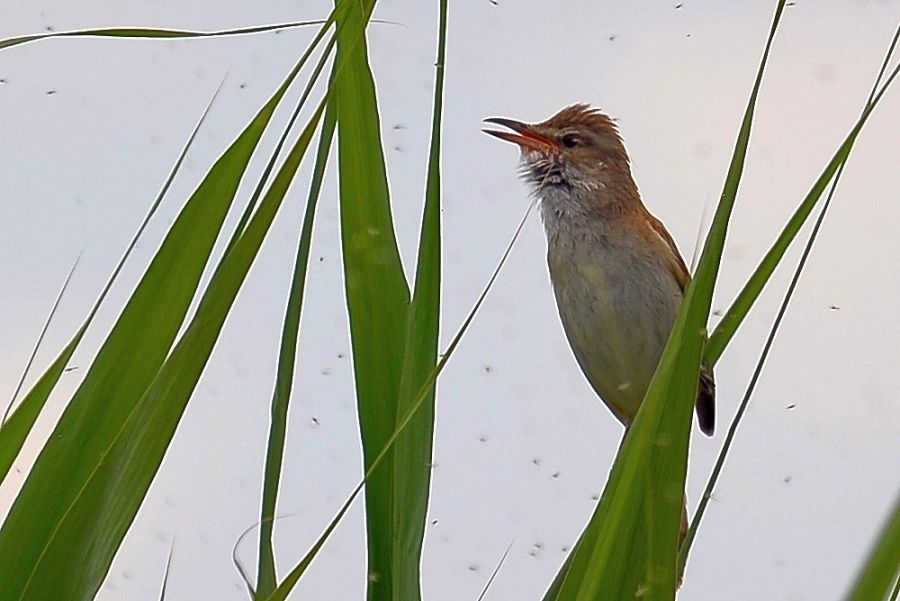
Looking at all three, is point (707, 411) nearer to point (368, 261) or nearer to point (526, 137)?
point (526, 137)

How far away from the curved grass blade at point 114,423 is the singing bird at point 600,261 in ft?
6.47

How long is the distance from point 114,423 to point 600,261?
2.10 metres

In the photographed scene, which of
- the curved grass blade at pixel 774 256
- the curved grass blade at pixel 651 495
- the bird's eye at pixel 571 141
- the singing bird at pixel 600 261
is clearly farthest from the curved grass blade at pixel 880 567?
the bird's eye at pixel 571 141

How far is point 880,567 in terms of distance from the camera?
0.54 meters

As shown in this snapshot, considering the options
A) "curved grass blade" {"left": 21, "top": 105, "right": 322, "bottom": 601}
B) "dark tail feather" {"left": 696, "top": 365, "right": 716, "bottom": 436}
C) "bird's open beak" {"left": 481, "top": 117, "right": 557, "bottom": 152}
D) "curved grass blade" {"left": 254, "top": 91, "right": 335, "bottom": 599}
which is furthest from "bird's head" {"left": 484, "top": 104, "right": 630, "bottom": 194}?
"curved grass blade" {"left": 21, "top": 105, "right": 322, "bottom": 601}

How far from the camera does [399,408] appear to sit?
1.07 meters

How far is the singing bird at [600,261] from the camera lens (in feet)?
9.80

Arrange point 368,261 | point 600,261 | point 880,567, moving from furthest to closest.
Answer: point 600,261
point 368,261
point 880,567

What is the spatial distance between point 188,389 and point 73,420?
Answer: 0.13 m

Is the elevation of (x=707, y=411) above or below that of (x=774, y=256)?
above

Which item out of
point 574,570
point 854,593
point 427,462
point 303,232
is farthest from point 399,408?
point 854,593

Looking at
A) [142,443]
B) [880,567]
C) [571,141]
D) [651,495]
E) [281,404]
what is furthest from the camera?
[571,141]

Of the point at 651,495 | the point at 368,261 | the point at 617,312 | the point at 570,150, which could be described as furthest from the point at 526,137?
the point at 651,495

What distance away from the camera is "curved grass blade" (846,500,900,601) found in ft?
1.76
